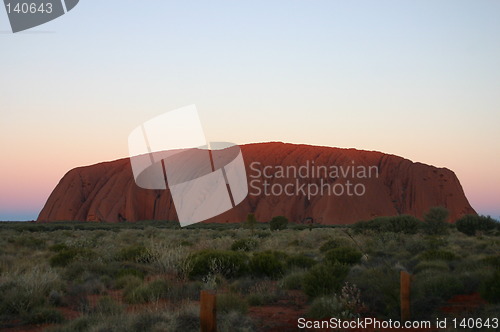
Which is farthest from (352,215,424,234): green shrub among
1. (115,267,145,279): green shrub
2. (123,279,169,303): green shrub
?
(123,279,169,303): green shrub

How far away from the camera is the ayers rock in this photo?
203ft

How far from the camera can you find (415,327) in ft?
22.5

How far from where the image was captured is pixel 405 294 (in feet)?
22.6

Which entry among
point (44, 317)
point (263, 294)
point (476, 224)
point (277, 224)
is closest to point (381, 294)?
point (263, 294)

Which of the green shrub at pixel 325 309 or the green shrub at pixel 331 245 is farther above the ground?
the green shrub at pixel 325 309

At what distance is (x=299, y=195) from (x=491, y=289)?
57.7 metres

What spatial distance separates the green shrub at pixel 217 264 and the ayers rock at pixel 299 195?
47.4 m

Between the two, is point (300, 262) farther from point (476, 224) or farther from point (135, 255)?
point (476, 224)

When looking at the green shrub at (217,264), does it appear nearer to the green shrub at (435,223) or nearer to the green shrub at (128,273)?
the green shrub at (128,273)

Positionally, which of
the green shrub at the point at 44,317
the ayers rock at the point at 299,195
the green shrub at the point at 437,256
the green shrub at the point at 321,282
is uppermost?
the green shrub at the point at 44,317

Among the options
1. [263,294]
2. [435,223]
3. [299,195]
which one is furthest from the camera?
[299,195]

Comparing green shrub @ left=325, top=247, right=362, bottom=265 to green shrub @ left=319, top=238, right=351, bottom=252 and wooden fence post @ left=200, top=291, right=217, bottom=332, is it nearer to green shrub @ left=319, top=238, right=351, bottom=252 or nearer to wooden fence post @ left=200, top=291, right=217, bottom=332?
green shrub @ left=319, top=238, right=351, bottom=252

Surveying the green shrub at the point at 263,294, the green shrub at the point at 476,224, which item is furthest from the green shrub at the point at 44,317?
the green shrub at the point at 476,224

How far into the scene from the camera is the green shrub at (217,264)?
464 inches
